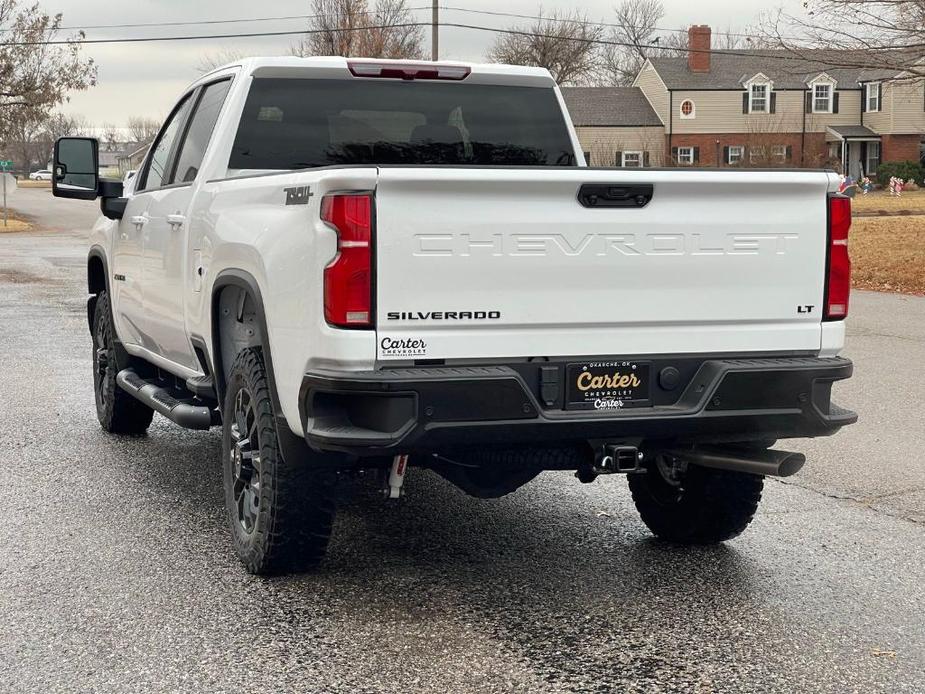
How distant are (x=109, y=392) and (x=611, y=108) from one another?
5964 centimetres

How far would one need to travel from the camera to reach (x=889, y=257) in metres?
21.9

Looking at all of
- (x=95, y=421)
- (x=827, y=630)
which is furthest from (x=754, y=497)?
(x=95, y=421)

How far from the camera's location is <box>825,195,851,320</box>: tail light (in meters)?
4.77

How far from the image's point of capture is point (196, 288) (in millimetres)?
5750

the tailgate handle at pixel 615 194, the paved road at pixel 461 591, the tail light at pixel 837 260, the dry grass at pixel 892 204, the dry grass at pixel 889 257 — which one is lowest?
the dry grass at pixel 892 204

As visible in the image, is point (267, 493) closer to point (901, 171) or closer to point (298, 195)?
point (298, 195)

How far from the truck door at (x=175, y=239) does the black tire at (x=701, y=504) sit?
7.47 ft

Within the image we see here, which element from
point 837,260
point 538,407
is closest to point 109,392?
point 538,407

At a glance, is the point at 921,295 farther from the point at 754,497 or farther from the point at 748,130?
the point at 748,130

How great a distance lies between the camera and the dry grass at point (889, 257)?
19.1 m

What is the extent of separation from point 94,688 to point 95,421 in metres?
4.91

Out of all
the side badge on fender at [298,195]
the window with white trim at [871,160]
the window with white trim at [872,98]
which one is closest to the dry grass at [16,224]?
the side badge on fender at [298,195]

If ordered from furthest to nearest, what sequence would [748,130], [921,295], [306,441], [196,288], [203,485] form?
[748,130] < [921,295] < [203,485] < [196,288] < [306,441]

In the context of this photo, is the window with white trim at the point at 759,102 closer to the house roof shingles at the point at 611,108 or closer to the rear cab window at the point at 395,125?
the house roof shingles at the point at 611,108
